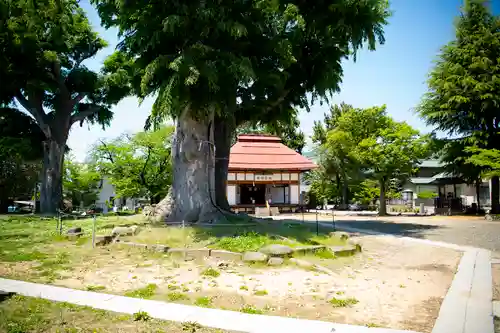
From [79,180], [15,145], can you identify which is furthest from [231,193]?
[15,145]

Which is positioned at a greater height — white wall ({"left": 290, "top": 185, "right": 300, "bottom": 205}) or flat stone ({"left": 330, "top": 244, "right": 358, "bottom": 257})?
white wall ({"left": 290, "top": 185, "right": 300, "bottom": 205})

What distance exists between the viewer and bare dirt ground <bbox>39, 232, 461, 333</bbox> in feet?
19.4

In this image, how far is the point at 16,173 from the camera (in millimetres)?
38219

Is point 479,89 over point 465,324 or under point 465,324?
over

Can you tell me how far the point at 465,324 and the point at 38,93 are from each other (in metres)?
32.3

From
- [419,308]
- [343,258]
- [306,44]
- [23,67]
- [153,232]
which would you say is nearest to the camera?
[419,308]

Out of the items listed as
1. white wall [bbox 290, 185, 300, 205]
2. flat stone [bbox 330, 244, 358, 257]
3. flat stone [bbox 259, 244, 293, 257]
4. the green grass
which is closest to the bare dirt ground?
flat stone [bbox 330, 244, 358, 257]

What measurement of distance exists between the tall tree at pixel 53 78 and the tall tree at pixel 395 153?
969 inches

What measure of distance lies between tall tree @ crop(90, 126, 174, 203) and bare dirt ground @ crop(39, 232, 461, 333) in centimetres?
2163

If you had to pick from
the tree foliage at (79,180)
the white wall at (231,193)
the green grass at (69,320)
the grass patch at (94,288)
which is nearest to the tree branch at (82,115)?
the tree foliage at (79,180)

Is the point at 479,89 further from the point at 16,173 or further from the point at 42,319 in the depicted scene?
the point at 16,173

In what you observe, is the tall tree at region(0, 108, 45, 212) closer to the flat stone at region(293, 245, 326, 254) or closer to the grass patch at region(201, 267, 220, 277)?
the grass patch at region(201, 267, 220, 277)

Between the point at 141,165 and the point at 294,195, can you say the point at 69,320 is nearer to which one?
the point at 141,165

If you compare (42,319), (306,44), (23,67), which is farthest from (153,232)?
(23,67)
